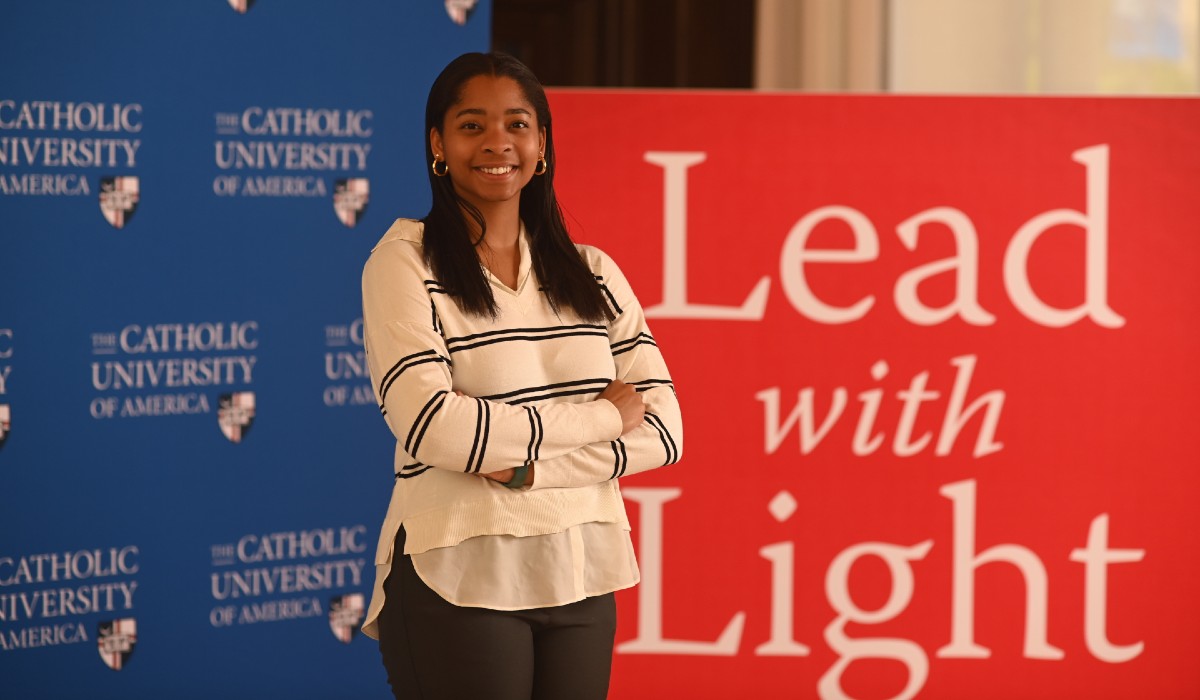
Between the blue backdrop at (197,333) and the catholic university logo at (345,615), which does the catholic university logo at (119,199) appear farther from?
the catholic university logo at (345,615)

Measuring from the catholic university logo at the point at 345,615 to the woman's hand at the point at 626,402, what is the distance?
5.69 feet

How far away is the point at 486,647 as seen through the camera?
1557 mm

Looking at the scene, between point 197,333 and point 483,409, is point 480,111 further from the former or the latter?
point 197,333

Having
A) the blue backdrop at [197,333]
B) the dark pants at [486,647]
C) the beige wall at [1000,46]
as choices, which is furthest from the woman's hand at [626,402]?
the beige wall at [1000,46]

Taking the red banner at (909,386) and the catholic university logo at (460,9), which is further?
the catholic university logo at (460,9)

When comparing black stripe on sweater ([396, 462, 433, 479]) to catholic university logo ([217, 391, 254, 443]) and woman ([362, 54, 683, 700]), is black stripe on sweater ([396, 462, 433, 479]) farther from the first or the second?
catholic university logo ([217, 391, 254, 443])

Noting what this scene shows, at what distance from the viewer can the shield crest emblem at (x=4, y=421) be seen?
280 cm

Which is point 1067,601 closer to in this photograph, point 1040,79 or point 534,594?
point 1040,79

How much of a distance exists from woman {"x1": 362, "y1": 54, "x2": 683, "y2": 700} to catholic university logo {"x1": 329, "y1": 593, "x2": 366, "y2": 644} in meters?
1.53

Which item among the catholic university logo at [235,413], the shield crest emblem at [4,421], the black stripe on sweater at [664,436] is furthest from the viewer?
the catholic university logo at [235,413]

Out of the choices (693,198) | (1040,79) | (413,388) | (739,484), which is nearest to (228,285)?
(693,198)

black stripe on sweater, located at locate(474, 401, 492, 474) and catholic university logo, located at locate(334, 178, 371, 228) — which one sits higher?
catholic university logo, located at locate(334, 178, 371, 228)

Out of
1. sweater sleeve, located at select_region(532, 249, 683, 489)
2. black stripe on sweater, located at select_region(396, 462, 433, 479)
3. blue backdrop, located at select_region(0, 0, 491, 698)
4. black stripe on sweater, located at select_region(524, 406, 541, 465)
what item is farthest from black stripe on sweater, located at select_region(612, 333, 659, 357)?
blue backdrop, located at select_region(0, 0, 491, 698)

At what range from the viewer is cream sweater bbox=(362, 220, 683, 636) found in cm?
156
